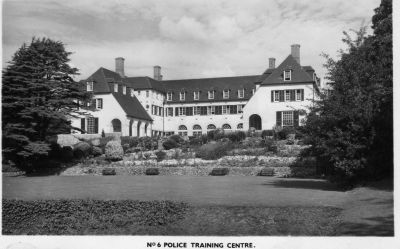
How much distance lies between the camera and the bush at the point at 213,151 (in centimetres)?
3275

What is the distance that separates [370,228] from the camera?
10375mm

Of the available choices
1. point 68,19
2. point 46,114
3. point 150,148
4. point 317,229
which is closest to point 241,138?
point 150,148

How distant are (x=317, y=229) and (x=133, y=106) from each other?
159 ft

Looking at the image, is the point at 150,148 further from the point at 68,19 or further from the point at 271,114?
the point at 68,19

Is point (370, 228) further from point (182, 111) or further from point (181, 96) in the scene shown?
point (181, 96)

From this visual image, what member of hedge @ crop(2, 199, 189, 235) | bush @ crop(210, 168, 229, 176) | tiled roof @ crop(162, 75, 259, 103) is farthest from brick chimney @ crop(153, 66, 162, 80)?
hedge @ crop(2, 199, 189, 235)

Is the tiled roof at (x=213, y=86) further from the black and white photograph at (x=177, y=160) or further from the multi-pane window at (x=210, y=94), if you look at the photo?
the black and white photograph at (x=177, y=160)

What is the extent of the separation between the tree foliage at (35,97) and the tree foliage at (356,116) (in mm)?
16960

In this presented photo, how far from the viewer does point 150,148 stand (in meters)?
39.6

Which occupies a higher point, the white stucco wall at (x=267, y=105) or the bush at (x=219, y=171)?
the white stucco wall at (x=267, y=105)

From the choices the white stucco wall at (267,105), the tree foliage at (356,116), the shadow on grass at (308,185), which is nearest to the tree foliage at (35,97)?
the shadow on grass at (308,185)

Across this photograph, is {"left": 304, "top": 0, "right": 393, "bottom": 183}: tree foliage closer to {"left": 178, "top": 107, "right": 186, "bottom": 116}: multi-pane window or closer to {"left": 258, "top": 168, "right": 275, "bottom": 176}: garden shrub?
{"left": 258, "top": 168, "right": 275, "bottom": 176}: garden shrub

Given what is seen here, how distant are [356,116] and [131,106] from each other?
1675 inches

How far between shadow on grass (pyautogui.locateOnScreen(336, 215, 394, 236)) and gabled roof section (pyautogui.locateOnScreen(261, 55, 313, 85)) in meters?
39.2
